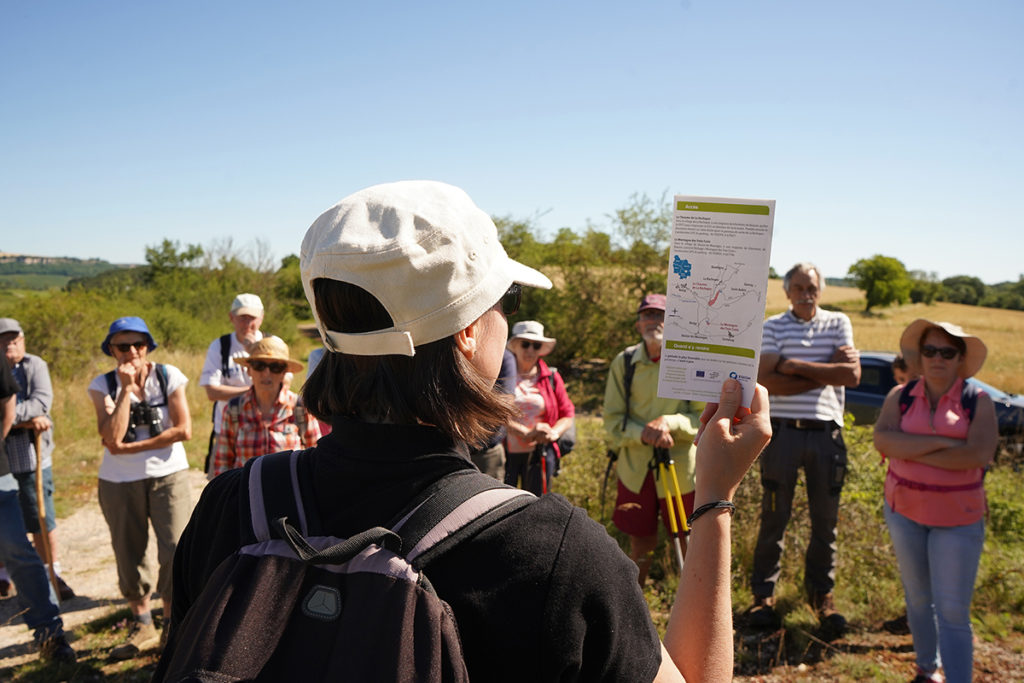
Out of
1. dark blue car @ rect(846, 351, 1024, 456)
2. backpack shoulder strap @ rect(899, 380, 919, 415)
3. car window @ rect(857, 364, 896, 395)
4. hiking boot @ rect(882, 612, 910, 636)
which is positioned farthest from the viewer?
car window @ rect(857, 364, 896, 395)

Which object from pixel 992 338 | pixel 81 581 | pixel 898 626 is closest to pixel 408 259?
pixel 898 626

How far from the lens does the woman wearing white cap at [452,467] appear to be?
3.01ft

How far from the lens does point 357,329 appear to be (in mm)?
1098

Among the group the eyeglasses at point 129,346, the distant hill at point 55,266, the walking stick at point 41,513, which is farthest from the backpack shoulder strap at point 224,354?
the distant hill at point 55,266

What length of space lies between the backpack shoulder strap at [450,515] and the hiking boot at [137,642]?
4.41m

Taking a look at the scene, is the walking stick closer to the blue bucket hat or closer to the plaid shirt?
the blue bucket hat

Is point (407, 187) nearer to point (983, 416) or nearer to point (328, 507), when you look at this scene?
point (328, 507)

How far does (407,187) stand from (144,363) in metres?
4.19

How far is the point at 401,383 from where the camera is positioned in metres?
1.08

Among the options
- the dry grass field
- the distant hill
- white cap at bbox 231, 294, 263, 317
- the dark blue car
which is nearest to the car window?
the dark blue car

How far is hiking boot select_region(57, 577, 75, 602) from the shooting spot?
5.20 m

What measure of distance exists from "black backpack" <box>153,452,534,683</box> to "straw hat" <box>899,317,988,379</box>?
139 inches

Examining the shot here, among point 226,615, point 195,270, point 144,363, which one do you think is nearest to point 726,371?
point 226,615

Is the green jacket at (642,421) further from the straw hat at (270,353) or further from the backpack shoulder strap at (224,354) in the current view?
the backpack shoulder strap at (224,354)
